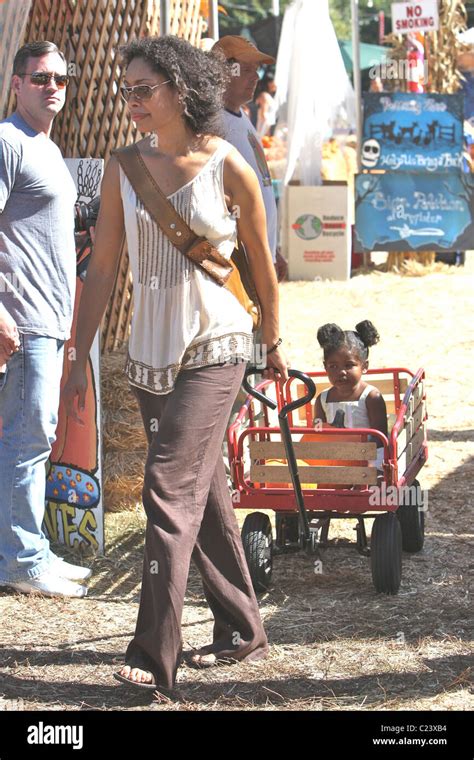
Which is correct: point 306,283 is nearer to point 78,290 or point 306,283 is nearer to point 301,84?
point 301,84

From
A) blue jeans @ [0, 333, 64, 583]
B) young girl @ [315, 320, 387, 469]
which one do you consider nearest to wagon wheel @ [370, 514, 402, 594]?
young girl @ [315, 320, 387, 469]

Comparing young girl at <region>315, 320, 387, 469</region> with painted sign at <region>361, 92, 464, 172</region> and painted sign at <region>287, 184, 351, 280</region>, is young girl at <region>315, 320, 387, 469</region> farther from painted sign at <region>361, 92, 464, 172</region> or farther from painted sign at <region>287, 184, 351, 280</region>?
painted sign at <region>361, 92, 464, 172</region>

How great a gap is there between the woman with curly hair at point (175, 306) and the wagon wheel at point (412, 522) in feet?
5.46

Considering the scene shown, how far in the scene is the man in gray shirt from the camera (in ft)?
16.1

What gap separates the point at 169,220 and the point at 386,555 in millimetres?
1820

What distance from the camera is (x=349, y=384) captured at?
18.6 ft

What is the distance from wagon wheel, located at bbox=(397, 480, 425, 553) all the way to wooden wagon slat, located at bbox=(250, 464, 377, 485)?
1.79 feet

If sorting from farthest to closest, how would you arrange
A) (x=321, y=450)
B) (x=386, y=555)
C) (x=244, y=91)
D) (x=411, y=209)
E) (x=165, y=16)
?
(x=411, y=209) → (x=244, y=91) → (x=165, y=16) → (x=321, y=450) → (x=386, y=555)

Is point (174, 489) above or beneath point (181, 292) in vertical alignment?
beneath

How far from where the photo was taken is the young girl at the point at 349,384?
565 centimetres

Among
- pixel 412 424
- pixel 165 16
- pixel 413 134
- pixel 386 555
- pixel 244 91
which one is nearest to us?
pixel 386 555

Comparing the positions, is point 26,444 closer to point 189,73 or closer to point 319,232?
point 189,73

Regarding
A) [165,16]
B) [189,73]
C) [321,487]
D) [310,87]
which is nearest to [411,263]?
[310,87]
